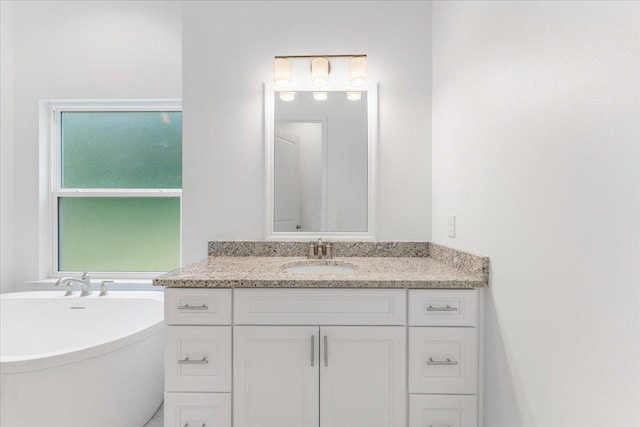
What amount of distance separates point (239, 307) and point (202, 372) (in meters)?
0.30

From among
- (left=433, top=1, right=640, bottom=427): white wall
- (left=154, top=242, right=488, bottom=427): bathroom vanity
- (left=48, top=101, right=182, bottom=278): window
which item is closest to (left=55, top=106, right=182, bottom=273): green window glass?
(left=48, top=101, right=182, bottom=278): window

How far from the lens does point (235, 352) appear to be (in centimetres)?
129

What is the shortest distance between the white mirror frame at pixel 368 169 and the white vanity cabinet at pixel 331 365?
2.17ft

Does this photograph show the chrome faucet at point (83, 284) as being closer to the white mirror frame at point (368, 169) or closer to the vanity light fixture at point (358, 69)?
the white mirror frame at point (368, 169)

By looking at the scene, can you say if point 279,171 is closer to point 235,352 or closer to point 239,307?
point 239,307

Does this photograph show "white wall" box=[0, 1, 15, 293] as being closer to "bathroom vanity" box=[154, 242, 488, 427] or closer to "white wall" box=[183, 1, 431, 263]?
"white wall" box=[183, 1, 431, 263]

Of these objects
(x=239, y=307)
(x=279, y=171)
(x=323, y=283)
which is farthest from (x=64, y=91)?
(x=323, y=283)

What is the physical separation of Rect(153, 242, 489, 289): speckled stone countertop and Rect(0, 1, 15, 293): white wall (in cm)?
159

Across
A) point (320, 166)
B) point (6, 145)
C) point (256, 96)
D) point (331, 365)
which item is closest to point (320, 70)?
point (256, 96)

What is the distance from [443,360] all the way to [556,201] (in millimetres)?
759

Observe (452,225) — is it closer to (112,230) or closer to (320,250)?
(320,250)

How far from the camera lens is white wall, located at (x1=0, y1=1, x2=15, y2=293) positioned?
2.19 m

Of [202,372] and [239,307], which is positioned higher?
[239,307]

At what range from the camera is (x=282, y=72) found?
186 centimetres
